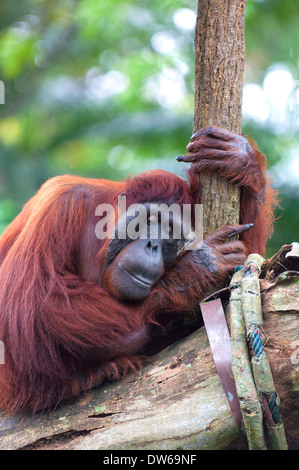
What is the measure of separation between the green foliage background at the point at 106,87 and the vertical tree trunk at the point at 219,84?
19.6ft

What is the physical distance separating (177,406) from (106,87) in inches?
553

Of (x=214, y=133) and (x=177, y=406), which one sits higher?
(x=214, y=133)

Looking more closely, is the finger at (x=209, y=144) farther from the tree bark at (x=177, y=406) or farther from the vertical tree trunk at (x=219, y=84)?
the tree bark at (x=177, y=406)

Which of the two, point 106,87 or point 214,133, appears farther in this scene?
point 106,87

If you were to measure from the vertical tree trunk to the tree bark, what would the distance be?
574mm

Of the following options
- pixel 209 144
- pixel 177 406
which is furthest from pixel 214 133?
pixel 177 406

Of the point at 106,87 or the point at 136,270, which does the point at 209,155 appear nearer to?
the point at 136,270

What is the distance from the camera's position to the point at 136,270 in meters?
2.97

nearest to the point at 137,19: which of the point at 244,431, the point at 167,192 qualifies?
the point at 167,192

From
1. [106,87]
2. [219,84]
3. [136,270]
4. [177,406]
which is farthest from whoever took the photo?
[106,87]

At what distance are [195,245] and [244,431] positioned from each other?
1.17 m

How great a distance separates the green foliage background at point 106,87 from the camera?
36.4 feet

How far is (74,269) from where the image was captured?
313 centimetres

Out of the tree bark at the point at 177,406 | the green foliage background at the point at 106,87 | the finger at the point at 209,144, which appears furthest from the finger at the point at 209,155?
the green foliage background at the point at 106,87
